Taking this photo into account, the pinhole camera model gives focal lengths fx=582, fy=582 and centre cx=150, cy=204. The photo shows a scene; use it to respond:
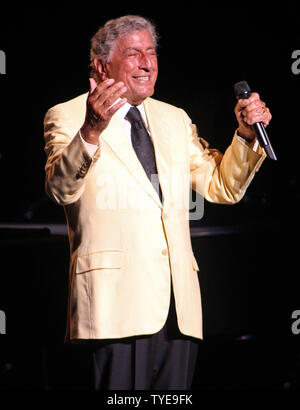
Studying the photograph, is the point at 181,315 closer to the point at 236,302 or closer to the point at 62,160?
the point at 62,160

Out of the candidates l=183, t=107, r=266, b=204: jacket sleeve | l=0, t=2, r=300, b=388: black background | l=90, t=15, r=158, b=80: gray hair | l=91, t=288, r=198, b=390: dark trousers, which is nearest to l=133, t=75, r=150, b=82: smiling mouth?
l=90, t=15, r=158, b=80: gray hair

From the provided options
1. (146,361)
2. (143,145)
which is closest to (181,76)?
(143,145)

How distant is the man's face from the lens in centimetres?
176

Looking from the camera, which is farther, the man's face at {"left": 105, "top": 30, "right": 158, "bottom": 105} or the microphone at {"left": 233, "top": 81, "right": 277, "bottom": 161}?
the man's face at {"left": 105, "top": 30, "right": 158, "bottom": 105}

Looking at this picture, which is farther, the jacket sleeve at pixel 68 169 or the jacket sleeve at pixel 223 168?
the jacket sleeve at pixel 223 168

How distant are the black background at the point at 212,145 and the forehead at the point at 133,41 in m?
1.24

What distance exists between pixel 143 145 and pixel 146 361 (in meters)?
0.64

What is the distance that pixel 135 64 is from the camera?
176 cm

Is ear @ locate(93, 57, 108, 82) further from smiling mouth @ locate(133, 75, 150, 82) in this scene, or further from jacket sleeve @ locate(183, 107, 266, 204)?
jacket sleeve @ locate(183, 107, 266, 204)

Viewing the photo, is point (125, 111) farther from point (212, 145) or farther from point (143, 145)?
point (212, 145)

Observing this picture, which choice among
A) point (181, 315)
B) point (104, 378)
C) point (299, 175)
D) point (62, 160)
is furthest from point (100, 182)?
point (299, 175)

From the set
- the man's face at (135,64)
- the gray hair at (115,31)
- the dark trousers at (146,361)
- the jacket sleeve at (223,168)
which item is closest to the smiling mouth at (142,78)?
the man's face at (135,64)

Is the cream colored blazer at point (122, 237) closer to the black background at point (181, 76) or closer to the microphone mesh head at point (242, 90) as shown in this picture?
the microphone mesh head at point (242, 90)

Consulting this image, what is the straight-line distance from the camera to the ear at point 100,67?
1.83 m
